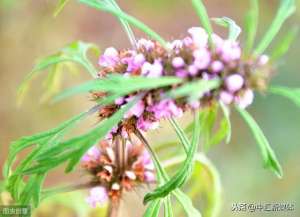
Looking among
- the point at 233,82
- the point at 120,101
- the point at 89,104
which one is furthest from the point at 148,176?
the point at 89,104

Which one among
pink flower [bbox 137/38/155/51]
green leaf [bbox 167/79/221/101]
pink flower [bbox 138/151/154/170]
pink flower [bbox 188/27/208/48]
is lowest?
green leaf [bbox 167/79/221/101]

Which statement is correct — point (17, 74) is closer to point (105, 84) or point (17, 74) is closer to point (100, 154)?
point (100, 154)

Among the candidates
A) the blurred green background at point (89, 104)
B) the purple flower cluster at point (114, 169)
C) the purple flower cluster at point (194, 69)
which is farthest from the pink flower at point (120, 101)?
the blurred green background at point (89, 104)

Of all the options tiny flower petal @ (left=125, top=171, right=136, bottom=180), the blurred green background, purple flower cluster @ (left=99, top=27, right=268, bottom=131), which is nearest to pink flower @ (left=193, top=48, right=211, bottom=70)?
purple flower cluster @ (left=99, top=27, right=268, bottom=131)

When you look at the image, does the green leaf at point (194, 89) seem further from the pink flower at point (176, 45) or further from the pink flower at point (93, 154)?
the pink flower at point (93, 154)

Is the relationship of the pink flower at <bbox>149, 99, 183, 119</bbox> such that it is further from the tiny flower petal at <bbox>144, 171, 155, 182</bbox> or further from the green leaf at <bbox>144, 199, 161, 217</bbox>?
the tiny flower petal at <bbox>144, 171, 155, 182</bbox>
